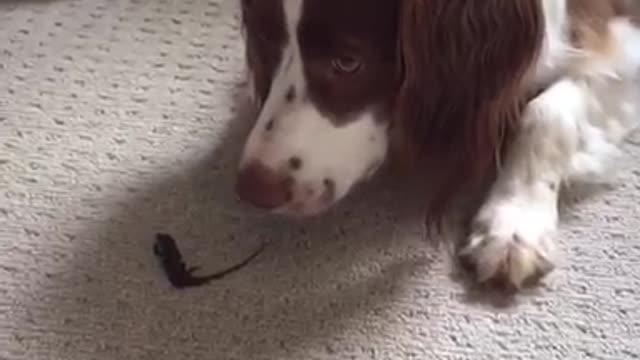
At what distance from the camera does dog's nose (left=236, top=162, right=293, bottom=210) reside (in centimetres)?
146

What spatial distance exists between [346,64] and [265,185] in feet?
0.49

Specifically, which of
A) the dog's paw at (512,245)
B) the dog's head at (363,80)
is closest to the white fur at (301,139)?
the dog's head at (363,80)

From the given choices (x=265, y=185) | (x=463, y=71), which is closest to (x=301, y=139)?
(x=265, y=185)

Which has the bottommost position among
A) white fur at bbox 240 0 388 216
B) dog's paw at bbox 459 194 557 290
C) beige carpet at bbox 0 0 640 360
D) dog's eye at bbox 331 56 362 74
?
beige carpet at bbox 0 0 640 360

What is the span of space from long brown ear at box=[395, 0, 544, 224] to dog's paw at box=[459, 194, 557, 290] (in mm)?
59

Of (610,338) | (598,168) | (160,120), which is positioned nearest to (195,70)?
(160,120)

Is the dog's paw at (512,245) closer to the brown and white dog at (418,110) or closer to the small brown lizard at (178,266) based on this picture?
the brown and white dog at (418,110)

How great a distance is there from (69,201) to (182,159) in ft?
0.48

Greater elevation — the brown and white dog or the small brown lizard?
the brown and white dog

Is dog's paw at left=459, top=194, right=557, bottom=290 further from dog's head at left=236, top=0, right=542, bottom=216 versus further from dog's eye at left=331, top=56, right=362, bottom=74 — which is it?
dog's eye at left=331, top=56, right=362, bottom=74

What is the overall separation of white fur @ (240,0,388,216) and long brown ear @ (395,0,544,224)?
0.20 feet

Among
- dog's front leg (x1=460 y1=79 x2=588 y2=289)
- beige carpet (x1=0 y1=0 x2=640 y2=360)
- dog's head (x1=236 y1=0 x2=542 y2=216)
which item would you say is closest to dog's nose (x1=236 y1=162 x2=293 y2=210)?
dog's head (x1=236 y1=0 x2=542 y2=216)

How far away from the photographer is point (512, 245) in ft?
4.95

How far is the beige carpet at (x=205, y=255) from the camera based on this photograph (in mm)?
1448
